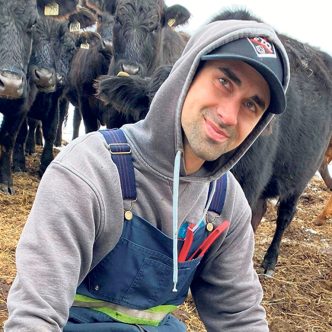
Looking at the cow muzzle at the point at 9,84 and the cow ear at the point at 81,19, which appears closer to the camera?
the cow muzzle at the point at 9,84

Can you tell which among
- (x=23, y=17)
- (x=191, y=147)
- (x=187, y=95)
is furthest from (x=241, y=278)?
(x=23, y=17)

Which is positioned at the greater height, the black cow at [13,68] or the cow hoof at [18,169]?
the black cow at [13,68]

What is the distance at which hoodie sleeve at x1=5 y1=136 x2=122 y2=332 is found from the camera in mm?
1610

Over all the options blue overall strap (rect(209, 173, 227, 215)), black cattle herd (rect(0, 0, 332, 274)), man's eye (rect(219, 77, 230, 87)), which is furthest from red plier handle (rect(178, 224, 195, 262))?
black cattle herd (rect(0, 0, 332, 274))

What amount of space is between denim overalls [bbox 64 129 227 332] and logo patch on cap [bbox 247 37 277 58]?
53 centimetres

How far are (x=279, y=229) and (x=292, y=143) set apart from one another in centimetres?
109

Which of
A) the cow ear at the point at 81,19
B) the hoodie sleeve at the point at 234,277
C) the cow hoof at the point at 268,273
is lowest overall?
the cow hoof at the point at 268,273

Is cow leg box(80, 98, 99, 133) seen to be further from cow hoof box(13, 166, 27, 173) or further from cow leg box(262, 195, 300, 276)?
cow leg box(262, 195, 300, 276)

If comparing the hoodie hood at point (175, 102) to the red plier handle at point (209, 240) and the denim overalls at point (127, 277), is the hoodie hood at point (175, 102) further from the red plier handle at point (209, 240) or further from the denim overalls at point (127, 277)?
the red plier handle at point (209, 240)

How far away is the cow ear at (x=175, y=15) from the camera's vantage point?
7.11m

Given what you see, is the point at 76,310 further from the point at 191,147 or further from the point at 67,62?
the point at 67,62

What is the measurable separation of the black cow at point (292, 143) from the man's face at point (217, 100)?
2480mm

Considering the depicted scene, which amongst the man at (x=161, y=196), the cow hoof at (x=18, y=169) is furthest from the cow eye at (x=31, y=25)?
the man at (x=161, y=196)

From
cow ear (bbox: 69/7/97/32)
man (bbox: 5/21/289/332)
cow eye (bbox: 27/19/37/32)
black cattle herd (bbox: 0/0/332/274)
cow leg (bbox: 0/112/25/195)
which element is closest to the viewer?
man (bbox: 5/21/289/332)
